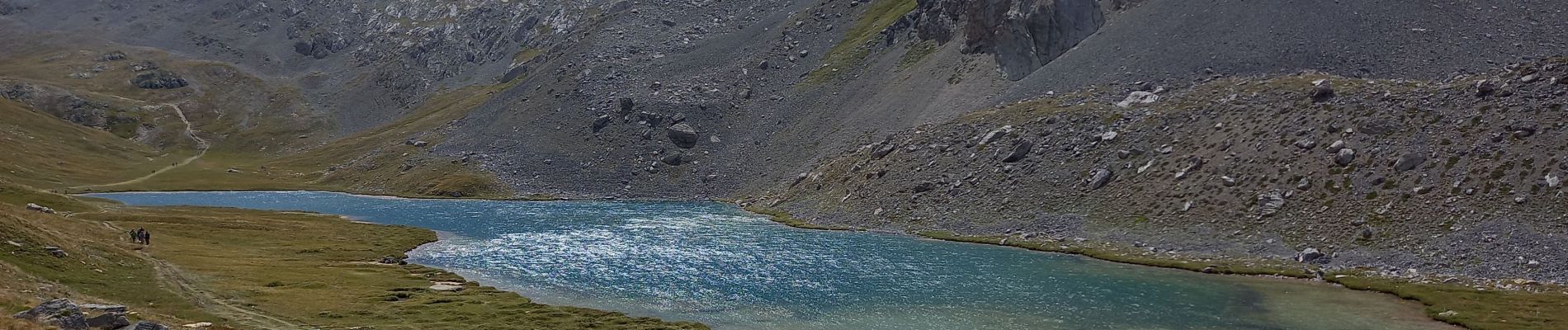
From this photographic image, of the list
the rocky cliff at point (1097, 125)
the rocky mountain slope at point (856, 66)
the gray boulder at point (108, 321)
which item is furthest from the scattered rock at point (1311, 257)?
the gray boulder at point (108, 321)

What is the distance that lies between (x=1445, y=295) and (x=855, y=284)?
34.9m

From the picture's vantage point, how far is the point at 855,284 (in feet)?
216

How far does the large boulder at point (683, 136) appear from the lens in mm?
157750

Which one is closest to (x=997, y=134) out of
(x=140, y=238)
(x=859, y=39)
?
(x=859, y=39)

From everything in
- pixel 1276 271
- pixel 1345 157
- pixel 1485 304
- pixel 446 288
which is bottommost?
pixel 1276 271

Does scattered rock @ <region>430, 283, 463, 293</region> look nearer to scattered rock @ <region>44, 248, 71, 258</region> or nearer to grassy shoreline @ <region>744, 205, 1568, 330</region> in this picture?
scattered rock @ <region>44, 248, 71, 258</region>

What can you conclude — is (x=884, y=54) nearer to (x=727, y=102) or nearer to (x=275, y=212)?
(x=727, y=102)

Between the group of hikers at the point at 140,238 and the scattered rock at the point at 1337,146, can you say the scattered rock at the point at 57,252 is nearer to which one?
the group of hikers at the point at 140,238

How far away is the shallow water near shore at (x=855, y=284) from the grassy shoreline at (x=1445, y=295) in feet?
4.02

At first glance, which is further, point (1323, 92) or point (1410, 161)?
point (1323, 92)

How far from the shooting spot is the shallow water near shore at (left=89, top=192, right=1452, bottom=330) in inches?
2056

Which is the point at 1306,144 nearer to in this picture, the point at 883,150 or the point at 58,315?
the point at 883,150

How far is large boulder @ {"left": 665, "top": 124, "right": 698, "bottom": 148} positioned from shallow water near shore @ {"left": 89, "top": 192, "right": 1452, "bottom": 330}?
49572 millimetres

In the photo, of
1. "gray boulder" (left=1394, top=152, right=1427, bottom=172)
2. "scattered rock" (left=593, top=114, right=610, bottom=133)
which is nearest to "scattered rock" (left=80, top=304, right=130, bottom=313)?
"gray boulder" (left=1394, top=152, right=1427, bottom=172)
